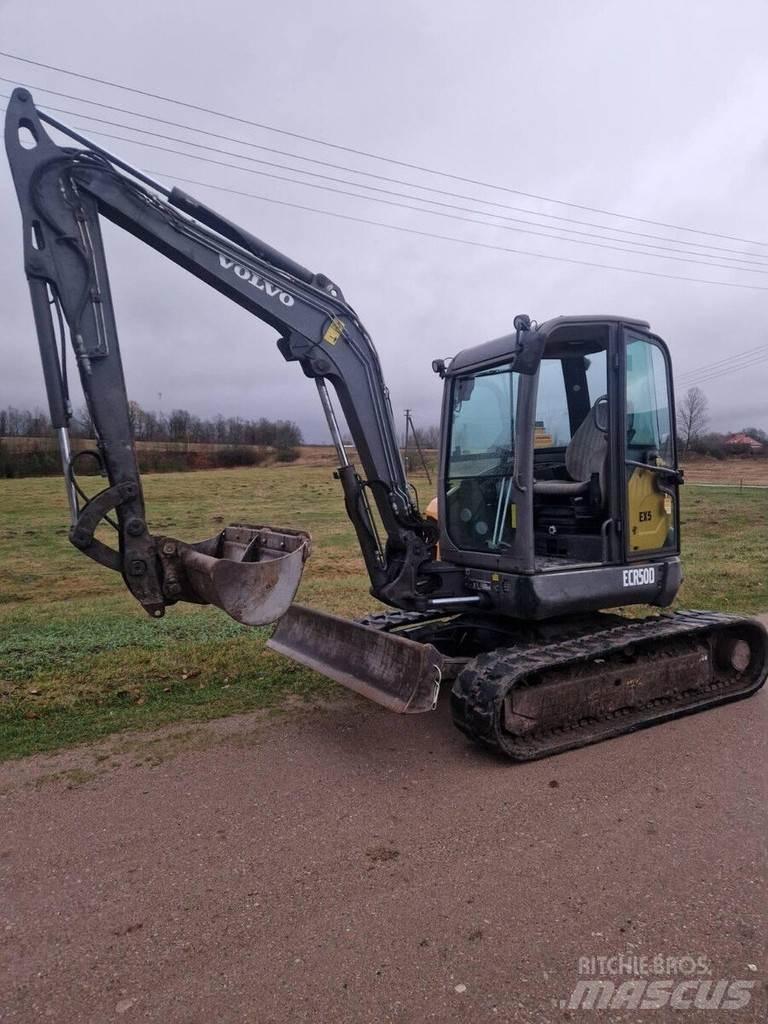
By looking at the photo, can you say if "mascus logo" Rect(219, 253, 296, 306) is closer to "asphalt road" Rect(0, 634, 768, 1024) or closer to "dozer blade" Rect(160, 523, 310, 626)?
"dozer blade" Rect(160, 523, 310, 626)

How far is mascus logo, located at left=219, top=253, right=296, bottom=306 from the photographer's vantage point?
4969 mm

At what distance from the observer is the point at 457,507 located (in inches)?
229

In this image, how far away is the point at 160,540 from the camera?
471 cm

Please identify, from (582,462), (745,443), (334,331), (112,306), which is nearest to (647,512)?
(582,462)

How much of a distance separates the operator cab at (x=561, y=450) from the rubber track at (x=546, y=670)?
0.57 metres

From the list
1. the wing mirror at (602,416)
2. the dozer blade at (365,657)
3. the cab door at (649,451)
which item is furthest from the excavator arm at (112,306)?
the cab door at (649,451)

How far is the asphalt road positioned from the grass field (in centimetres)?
65

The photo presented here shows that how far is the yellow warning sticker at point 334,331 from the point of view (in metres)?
5.34

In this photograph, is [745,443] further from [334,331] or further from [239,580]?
[239,580]

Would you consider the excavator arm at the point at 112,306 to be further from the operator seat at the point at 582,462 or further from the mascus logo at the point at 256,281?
the operator seat at the point at 582,462

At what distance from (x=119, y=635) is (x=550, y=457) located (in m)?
4.69

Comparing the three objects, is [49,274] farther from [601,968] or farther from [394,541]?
[601,968]

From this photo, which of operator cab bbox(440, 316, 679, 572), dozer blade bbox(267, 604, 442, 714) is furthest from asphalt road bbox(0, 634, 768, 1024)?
operator cab bbox(440, 316, 679, 572)

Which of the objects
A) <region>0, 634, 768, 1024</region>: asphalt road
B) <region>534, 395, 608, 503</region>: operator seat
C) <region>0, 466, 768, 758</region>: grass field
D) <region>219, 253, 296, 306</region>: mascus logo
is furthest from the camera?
<region>534, 395, 608, 503</region>: operator seat
